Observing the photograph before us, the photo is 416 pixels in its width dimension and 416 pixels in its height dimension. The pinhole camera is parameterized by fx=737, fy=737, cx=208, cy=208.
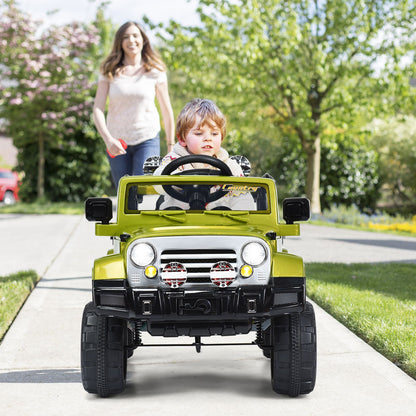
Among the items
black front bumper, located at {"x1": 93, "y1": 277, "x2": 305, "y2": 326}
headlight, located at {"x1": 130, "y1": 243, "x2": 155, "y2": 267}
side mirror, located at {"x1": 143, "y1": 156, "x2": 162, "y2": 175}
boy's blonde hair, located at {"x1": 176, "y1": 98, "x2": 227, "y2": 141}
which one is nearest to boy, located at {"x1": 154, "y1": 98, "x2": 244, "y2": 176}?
boy's blonde hair, located at {"x1": 176, "y1": 98, "x2": 227, "y2": 141}

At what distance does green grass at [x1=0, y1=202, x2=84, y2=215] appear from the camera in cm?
1981

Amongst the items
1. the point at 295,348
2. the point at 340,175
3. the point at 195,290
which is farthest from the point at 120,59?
the point at 340,175

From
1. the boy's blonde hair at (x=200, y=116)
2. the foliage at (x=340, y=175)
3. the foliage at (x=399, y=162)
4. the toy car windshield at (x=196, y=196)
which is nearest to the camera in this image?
the toy car windshield at (x=196, y=196)

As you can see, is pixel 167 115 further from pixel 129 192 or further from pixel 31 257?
pixel 31 257

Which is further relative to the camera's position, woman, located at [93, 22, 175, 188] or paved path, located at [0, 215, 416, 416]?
woman, located at [93, 22, 175, 188]

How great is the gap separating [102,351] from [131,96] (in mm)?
3049

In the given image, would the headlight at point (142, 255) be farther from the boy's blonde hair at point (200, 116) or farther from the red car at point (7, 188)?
the red car at point (7, 188)

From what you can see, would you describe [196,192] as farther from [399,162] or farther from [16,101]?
[399,162]

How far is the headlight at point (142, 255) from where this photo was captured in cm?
361

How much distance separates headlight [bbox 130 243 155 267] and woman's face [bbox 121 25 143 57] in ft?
10.2

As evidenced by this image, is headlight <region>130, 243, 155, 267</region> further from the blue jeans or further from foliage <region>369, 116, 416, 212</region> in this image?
foliage <region>369, 116, 416, 212</region>

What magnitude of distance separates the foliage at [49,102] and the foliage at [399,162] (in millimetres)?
9737

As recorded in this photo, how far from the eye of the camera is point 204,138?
16.5 ft

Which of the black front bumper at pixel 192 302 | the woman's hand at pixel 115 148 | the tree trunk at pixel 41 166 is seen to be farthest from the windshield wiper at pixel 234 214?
the tree trunk at pixel 41 166
